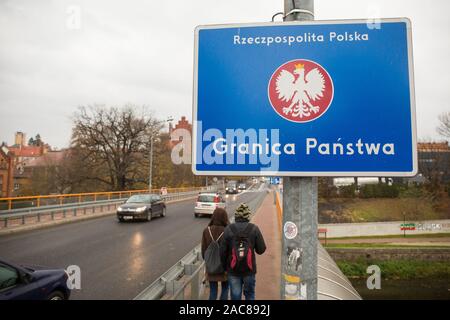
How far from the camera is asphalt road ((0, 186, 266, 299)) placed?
6898 millimetres

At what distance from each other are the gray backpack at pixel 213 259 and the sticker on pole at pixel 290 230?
124 inches

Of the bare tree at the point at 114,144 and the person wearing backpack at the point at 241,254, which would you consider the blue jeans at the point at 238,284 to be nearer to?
the person wearing backpack at the point at 241,254

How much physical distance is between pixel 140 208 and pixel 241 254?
613 inches

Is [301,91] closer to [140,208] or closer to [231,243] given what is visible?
[231,243]

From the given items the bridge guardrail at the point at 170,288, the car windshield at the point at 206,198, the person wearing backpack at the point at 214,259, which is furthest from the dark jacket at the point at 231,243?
the car windshield at the point at 206,198

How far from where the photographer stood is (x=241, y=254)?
3775 mm

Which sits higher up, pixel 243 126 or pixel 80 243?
pixel 243 126

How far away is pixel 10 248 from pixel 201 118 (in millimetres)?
12366

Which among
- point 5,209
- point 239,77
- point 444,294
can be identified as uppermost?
point 239,77

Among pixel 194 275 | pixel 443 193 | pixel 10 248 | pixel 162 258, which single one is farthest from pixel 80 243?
pixel 443 193

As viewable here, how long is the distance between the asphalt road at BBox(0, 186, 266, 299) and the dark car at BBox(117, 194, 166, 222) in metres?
1.67

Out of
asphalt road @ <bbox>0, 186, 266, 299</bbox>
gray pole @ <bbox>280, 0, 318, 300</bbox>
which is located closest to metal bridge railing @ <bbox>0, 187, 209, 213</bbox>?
asphalt road @ <bbox>0, 186, 266, 299</bbox>

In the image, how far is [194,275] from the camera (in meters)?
4.50

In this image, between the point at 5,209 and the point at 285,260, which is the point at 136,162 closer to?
the point at 5,209
